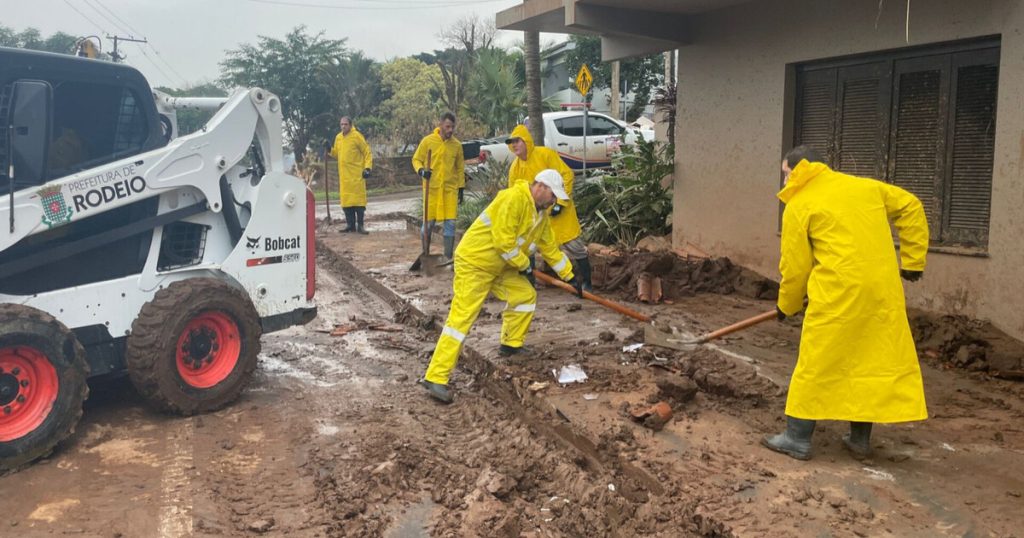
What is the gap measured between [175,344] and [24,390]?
926 mm

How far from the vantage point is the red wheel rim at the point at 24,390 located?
16.0ft

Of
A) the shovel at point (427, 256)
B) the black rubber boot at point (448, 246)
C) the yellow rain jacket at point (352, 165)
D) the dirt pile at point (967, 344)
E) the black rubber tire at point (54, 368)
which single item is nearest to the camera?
the black rubber tire at point (54, 368)

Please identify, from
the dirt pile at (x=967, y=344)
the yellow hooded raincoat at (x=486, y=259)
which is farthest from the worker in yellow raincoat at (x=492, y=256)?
the dirt pile at (x=967, y=344)

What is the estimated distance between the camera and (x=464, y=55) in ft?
106

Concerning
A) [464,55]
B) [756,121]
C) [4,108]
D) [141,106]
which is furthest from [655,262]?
[464,55]

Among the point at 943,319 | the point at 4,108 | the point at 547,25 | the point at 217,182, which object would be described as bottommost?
the point at 943,319

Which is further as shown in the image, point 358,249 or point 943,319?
point 358,249

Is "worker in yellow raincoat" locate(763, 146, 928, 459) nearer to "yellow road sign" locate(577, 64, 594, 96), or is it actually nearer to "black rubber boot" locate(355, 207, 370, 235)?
"yellow road sign" locate(577, 64, 594, 96)

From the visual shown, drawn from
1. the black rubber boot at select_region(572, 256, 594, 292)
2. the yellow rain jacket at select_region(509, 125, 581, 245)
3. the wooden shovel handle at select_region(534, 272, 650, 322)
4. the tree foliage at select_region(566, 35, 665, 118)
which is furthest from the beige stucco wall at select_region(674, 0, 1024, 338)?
the tree foliage at select_region(566, 35, 665, 118)

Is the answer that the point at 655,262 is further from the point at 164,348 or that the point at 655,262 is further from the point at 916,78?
the point at 164,348

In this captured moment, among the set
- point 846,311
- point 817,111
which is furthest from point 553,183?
point 817,111

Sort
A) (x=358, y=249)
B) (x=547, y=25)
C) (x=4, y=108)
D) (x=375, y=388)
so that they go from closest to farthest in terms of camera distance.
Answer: (x=4, y=108)
(x=375, y=388)
(x=547, y=25)
(x=358, y=249)

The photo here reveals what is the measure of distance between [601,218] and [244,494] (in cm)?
703

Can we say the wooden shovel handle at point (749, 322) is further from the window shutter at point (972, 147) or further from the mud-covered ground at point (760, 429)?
the window shutter at point (972, 147)
